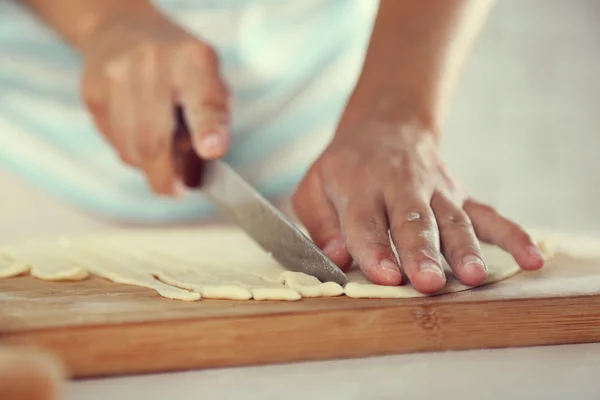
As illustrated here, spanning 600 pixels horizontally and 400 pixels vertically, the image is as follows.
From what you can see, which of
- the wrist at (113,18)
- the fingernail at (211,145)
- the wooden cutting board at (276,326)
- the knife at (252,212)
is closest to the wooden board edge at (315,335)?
the wooden cutting board at (276,326)

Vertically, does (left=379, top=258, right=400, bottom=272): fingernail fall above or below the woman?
below

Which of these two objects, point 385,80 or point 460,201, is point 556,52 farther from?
point 460,201

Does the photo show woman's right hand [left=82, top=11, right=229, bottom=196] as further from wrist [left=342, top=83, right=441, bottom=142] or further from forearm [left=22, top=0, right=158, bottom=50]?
wrist [left=342, top=83, right=441, bottom=142]

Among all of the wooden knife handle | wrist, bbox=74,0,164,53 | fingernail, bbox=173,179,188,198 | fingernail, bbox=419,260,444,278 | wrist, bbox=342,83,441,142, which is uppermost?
wrist, bbox=74,0,164,53

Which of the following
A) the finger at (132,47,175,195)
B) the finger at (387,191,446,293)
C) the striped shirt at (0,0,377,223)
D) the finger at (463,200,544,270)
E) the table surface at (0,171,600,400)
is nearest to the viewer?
the table surface at (0,171,600,400)

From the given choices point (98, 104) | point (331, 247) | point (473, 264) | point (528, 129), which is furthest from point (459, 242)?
point (528, 129)

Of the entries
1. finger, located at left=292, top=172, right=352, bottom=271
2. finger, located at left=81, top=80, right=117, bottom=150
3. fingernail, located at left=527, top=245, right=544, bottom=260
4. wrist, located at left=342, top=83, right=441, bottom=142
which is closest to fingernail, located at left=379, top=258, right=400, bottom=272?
finger, located at left=292, top=172, right=352, bottom=271

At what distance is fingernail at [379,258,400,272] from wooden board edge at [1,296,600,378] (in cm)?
8

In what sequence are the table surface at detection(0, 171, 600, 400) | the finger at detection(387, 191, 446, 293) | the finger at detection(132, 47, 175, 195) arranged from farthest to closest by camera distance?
the finger at detection(132, 47, 175, 195) < the finger at detection(387, 191, 446, 293) < the table surface at detection(0, 171, 600, 400)

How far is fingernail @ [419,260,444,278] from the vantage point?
0.76m

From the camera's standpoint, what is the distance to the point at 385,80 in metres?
1.15

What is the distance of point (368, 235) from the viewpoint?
848 millimetres

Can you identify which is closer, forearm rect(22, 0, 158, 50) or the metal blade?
the metal blade

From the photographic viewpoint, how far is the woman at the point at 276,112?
0.90 metres
